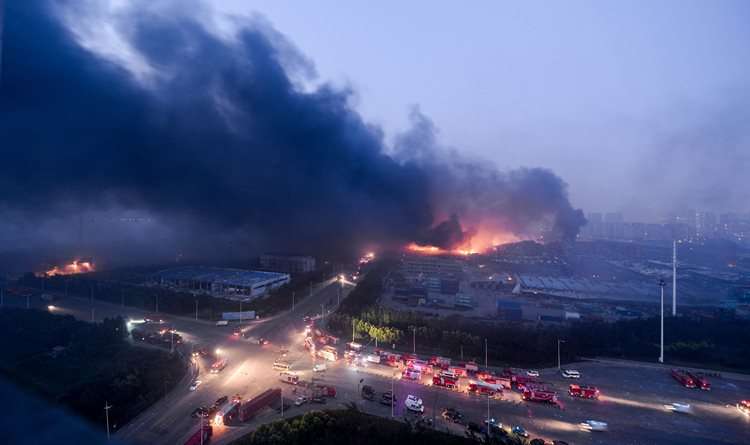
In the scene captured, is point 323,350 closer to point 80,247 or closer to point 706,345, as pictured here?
point 706,345

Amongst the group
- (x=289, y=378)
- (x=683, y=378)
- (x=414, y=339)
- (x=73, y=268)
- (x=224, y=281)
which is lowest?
(x=683, y=378)

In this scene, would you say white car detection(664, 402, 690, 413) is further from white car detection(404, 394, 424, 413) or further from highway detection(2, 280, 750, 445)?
white car detection(404, 394, 424, 413)

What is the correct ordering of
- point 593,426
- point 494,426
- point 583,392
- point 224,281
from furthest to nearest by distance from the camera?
point 224,281, point 583,392, point 593,426, point 494,426

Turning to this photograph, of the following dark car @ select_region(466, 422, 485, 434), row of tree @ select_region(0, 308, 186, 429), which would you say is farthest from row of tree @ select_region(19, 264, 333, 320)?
dark car @ select_region(466, 422, 485, 434)

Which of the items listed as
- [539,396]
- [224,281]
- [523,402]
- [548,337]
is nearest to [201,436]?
[523,402]

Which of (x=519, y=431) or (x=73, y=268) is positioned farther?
(x=73, y=268)

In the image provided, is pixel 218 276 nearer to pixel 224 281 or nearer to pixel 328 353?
pixel 224 281

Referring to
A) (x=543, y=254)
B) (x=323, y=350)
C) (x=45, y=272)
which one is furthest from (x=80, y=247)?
(x=543, y=254)
